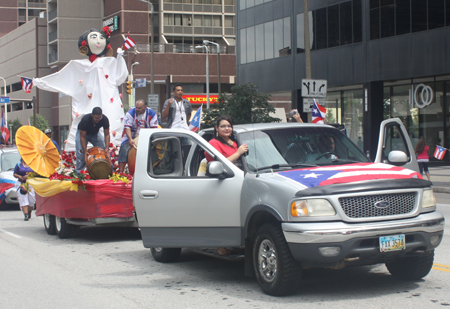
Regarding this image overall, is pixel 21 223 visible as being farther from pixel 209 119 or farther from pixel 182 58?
pixel 182 58

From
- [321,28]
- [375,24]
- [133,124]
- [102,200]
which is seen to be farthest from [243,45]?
[102,200]

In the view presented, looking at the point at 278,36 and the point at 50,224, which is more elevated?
the point at 278,36

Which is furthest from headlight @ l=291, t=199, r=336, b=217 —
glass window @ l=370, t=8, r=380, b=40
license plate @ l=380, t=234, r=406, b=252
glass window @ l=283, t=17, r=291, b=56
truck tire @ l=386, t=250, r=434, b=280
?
glass window @ l=283, t=17, r=291, b=56

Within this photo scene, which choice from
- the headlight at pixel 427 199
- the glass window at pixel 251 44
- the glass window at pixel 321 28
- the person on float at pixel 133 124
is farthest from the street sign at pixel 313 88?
the glass window at pixel 251 44

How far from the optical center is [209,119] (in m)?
23.0

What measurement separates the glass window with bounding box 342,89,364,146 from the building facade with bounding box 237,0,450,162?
0.06m

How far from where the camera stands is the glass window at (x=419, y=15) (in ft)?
96.0

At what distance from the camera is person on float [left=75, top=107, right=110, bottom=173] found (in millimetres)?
11391

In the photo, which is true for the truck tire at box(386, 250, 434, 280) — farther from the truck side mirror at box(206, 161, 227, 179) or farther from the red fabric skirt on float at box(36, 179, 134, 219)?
the red fabric skirt on float at box(36, 179, 134, 219)

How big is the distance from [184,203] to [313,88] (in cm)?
1332

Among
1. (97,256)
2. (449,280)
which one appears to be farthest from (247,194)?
(97,256)

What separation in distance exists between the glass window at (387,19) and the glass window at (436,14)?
2.24 metres

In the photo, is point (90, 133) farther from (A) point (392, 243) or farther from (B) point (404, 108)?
(B) point (404, 108)

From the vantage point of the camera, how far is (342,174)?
19.7 feet
